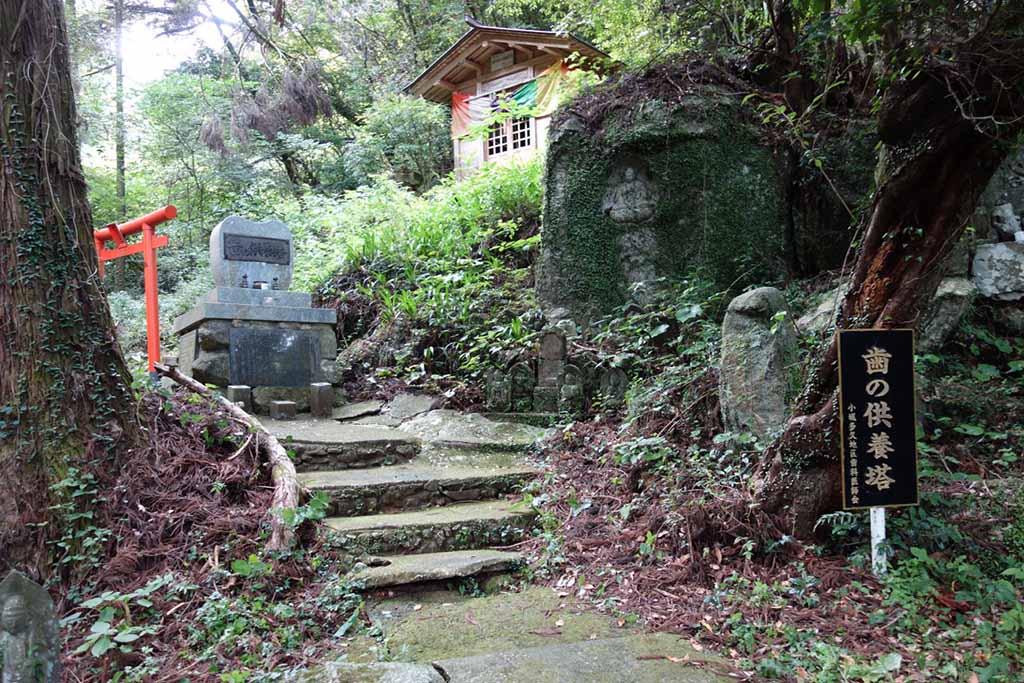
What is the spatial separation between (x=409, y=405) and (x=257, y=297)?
1975mm

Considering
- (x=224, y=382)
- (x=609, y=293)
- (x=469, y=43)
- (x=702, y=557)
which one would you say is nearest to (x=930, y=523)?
(x=702, y=557)

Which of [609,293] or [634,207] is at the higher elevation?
[634,207]

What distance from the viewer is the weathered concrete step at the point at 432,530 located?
4180mm

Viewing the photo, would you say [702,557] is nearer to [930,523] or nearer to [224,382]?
[930,523]

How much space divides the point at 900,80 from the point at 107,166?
2047 centimetres

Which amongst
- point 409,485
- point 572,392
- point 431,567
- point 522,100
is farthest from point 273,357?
point 522,100

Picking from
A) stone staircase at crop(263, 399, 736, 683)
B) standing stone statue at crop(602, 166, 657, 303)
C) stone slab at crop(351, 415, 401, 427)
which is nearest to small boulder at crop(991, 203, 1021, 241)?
standing stone statue at crop(602, 166, 657, 303)

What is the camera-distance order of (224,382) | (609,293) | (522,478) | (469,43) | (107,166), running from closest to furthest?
(522,478) < (224,382) < (609,293) < (469,43) < (107,166)

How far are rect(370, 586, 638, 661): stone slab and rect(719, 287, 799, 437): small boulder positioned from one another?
5.83 ft

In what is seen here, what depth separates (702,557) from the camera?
12.3ft

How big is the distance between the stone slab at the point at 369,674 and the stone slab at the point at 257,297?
4.98 meters

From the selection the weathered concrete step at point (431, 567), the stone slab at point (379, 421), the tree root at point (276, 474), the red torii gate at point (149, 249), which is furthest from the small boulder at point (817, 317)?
the red torii gate at point (149, 249)

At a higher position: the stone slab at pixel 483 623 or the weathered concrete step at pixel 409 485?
the weathered concrete step at pixel 409 485

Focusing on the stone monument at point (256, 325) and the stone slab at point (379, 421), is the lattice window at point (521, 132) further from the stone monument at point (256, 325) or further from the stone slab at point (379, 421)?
the stone slab at point (379, 421)
